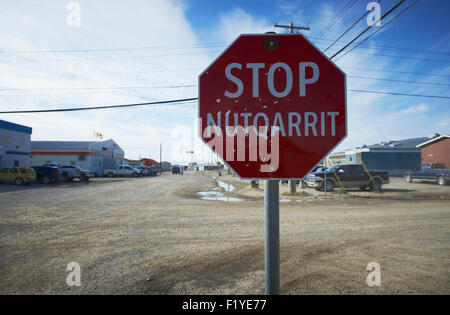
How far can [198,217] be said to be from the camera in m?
7.12

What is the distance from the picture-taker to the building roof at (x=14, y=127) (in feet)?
86.8

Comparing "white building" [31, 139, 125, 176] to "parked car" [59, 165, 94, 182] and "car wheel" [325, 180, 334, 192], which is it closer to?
"parked car" [59, 165, 94, 182]

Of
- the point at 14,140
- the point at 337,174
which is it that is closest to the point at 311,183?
the point at 337,174

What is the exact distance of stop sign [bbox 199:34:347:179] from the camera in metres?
1.44

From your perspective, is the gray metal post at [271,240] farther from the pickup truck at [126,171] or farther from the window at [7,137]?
the pickup truck at [126,171]

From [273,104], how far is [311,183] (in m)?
16.0

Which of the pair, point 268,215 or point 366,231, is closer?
point 268,215

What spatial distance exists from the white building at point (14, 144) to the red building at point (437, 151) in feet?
184

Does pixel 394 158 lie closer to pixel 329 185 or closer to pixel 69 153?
pixel 329 185

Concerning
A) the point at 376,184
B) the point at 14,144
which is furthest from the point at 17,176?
the point at 376,184

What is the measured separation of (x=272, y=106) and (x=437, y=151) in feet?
151

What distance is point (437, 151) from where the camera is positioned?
35.1 m

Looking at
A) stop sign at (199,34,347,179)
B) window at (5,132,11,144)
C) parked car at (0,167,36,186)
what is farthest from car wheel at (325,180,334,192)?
window at (5,132,11,144)
